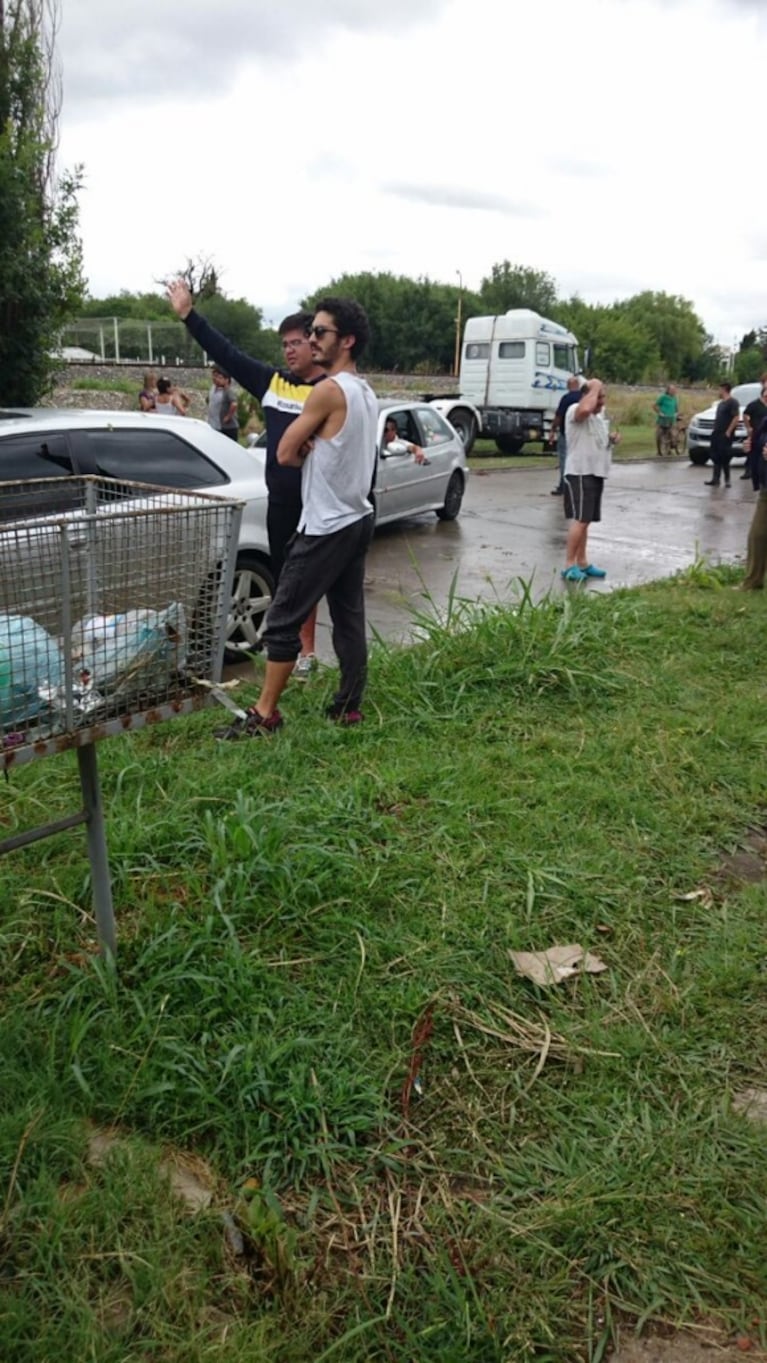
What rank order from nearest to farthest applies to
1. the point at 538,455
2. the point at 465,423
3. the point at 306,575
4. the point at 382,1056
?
the point at 382,1056, the point at 306,575, the point at 465,423, the point at 538,455

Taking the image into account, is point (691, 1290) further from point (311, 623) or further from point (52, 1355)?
point (311, 623)

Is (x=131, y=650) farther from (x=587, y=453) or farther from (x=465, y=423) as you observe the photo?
(x=465, y=423)

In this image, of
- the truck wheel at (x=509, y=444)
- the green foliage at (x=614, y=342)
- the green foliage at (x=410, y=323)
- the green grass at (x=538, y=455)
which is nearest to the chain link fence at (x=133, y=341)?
the green grass at (x=538, y=455)

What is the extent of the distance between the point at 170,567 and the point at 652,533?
11259 mm

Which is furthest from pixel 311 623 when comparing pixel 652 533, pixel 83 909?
pixel 652 533

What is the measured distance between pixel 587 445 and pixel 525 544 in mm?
3569

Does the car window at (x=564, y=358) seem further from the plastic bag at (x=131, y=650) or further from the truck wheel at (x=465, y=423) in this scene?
the plastic bag at (x=131, y=650)

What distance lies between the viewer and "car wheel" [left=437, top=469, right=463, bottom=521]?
13.4 meters

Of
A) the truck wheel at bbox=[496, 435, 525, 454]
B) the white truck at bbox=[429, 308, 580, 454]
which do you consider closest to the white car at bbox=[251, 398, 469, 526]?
the white truck at bbox=[429, 308, 580, 454]

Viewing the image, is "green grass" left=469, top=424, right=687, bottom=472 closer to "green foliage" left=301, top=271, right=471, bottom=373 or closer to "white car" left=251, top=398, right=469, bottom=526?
"white car" left=251, top=398, right=469, bottom=526

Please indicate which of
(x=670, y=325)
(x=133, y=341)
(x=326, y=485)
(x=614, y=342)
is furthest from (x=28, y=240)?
(x=670, y=325)

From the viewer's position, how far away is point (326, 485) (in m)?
4.68

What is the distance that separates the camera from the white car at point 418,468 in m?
11.3

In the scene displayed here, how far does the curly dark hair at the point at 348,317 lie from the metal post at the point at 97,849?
253 centimetres
